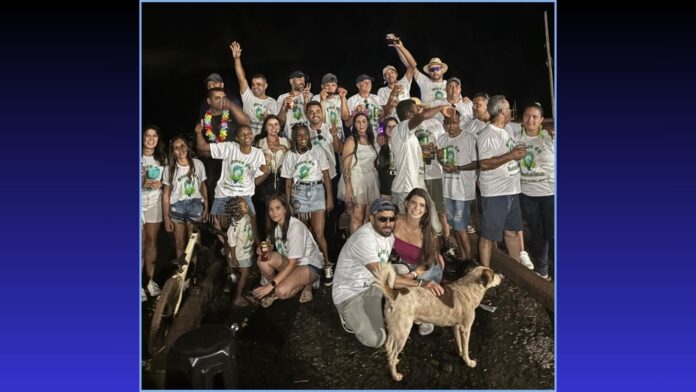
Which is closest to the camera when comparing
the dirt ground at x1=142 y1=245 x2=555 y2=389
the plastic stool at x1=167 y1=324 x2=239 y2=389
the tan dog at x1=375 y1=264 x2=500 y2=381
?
the plastic stool at x1=167 y1=324 x2=239 y2=389

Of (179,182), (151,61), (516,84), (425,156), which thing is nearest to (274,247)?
(179,182)

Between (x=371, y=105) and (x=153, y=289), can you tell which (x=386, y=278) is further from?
(x=153, y=289)

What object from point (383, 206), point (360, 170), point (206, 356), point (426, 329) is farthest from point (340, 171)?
point (206, 356)

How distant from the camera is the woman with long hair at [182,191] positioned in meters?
4.45

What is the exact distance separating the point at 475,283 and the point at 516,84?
1.38 meters

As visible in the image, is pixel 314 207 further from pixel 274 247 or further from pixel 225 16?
pixel 225 16

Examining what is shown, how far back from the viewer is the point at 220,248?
4531mm

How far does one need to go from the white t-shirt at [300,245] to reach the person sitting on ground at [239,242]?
0.21 m

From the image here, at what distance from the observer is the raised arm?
4.45m

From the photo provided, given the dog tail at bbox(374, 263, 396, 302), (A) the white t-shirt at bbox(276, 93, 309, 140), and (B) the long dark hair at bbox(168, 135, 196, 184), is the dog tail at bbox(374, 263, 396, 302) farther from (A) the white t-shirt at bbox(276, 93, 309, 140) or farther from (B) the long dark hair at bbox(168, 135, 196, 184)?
(B) the long dark hair at bbox(168, 135, 196, 184)

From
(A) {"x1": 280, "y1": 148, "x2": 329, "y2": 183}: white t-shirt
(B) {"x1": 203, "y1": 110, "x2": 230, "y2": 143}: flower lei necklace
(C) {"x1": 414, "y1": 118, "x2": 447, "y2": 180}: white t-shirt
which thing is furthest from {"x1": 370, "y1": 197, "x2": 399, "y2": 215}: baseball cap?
(B) {"x1": 203, "y1": 110, "x2": 230, "y2": 143}: flower lei necklace

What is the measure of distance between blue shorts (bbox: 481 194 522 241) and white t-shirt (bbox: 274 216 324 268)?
117cm

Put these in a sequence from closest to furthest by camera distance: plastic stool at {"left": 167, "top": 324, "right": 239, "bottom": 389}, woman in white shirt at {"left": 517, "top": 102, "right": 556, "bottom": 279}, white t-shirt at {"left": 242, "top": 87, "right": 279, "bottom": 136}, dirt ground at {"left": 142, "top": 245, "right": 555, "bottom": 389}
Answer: plastic stool at {"left": 167, "top": 324, "right": 239, "bottom": 389} < dirt ground at {"left": 142, "top": 245, "right": 555, "bottom": 389} < woman in white shirt at {"left": 517, "top": 102, "right": 556, "bottom": 279} < white t-shirt at {"left": 242, "top": 87, "right": 279, "bottom": 136}

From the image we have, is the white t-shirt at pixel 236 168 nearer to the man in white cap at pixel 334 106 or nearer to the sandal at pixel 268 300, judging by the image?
the man in white cap at pixel 334 106
